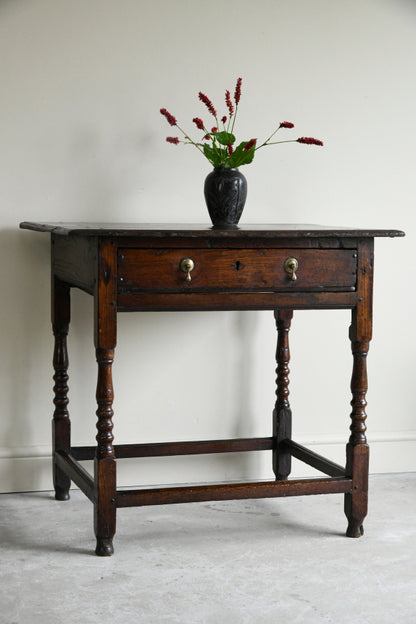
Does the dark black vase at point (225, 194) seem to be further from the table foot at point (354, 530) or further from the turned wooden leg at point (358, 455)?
the table foot at point (354, 530)

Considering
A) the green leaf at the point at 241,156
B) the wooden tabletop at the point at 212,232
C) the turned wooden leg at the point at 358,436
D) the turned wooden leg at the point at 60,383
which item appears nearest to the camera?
the wooden tabletop at the point at 212,232

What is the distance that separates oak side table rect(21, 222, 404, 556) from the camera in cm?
232

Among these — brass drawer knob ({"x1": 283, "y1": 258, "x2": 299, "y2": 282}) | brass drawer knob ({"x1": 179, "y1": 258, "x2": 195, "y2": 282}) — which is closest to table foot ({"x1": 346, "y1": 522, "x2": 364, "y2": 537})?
brass drawer knob ({"x1": 283, "y1": 258, "x2": 299, "y2": 282})

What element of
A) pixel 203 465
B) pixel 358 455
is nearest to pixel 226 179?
pixel 358 455

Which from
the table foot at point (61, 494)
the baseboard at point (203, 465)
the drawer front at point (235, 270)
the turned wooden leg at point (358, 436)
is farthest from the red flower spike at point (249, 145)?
the table foot at point (61, 494)

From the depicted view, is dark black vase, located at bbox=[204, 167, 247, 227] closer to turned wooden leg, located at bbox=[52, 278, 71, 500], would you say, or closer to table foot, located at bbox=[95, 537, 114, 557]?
turned wooden leg, located at bbox=[52, 278, 71, 500]

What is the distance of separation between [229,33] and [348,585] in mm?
1862

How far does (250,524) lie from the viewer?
2678 millimetres

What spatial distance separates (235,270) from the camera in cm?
241

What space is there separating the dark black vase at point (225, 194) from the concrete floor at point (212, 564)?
920mm

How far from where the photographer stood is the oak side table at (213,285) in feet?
7.62

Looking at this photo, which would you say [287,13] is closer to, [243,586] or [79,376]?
[79,376]

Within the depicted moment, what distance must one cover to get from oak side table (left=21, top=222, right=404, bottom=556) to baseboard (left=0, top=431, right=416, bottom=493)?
347 millimetres

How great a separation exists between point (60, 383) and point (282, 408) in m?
0.76
